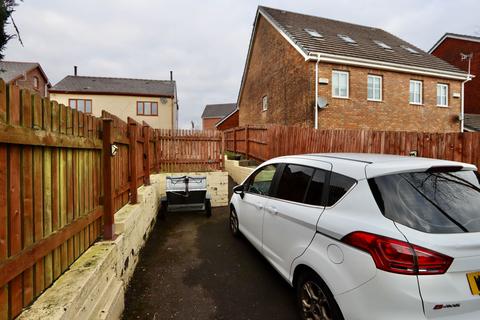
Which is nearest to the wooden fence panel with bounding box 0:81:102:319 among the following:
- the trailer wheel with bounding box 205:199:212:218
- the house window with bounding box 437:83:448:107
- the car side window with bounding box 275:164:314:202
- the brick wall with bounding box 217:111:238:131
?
the car side window with bounding box 275:164:314:202

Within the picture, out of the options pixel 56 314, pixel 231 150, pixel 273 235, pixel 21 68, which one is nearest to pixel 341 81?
pixel 231 150

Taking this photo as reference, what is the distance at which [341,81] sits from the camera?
13078 millimetres

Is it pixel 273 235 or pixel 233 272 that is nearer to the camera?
pixel 273 235

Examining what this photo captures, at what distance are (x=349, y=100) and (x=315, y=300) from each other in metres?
12.5

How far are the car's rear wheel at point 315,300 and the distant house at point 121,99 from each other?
26.3m

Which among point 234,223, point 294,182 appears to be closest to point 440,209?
point 294,182

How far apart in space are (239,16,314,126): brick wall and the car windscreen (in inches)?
427

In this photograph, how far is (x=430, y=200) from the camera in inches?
78.7

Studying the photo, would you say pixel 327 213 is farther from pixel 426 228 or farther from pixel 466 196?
pixel 466 196

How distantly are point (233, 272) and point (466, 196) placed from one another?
3043 millimetres

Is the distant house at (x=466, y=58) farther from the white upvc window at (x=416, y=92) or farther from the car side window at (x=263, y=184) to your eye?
the car side window at (x=263, y=184)

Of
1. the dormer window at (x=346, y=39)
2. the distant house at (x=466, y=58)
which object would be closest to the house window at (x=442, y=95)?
the dormer window at (x=346, y=39)

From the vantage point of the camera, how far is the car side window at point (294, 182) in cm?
290

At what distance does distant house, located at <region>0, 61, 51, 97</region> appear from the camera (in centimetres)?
2578
